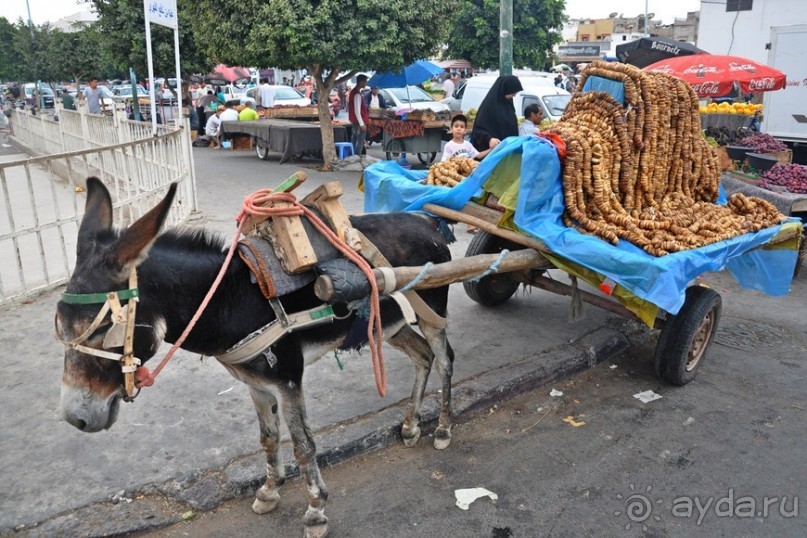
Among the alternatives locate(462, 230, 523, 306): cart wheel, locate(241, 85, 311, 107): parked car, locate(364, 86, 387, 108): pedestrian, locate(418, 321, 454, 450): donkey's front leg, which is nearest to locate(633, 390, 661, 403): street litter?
locate(462, 230, 523, 306): cart wheel

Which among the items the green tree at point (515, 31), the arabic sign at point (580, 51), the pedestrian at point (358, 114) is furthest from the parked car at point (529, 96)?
the arabic sign at point (580, 51)

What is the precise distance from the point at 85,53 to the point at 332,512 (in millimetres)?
32900

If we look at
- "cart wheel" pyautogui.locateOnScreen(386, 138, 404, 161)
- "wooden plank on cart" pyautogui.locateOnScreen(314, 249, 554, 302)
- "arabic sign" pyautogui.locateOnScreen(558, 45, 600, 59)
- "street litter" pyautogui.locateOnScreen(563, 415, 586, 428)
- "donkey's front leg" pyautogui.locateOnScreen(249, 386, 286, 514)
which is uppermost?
"arabic sign" pyautogui.locateOnScreen(558, 45, 600, 59)

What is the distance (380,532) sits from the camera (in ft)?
10.3

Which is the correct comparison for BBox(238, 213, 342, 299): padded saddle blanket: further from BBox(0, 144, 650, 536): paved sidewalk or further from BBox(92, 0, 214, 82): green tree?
BBox(92, 0, 214, 82): green tree

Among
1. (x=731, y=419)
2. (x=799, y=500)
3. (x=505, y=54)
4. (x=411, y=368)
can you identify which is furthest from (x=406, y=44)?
(x=799, y=500)

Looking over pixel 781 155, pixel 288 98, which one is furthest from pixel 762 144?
pixel 288 98

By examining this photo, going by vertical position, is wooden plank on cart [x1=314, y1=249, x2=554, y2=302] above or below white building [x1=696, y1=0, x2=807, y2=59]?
below

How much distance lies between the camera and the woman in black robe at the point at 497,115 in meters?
7.55

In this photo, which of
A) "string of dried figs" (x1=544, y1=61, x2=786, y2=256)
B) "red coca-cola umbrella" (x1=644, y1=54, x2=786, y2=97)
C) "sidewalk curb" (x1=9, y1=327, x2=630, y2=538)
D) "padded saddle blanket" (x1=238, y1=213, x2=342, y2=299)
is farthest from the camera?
"red coca-cola umbrella" (x1=644, y1=54, x2=786, y2=97)

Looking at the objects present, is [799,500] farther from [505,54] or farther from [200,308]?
[505,54]

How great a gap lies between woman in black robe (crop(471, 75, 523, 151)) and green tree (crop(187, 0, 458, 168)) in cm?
445

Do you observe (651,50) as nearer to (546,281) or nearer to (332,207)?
(546,281)

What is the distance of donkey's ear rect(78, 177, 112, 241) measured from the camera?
243 cm
